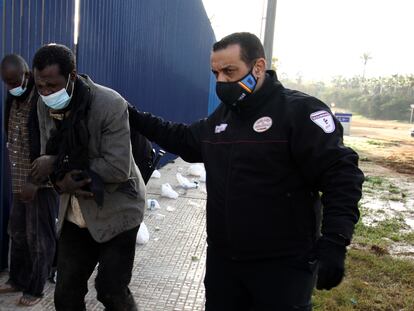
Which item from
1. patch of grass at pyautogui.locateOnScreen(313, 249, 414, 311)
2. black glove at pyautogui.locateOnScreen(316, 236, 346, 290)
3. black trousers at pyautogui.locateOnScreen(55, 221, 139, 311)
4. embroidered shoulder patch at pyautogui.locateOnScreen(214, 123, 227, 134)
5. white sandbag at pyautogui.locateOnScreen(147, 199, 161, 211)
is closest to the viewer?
black glove at pyautogui.locateOnScreen(316, 236, 346, 290)

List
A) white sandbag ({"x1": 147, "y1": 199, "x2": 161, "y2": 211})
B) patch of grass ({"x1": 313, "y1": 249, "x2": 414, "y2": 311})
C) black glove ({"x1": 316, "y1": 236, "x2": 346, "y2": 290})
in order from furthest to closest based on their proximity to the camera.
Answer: white sandbag ({"x1": 147, "y1": 199, "x2": 161, "y2": 211}) → patch of grass ({"x1": 313, "y1": 249, "x2": 414, "y2": 311}) → black glove ({"x1": 316, "y1": 236, "x2": 346, "y2": 290})

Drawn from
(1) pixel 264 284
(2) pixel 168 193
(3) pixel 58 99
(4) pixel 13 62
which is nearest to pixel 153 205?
(2) pixel 168 193

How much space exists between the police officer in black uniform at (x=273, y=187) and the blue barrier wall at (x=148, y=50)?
3.13 metres

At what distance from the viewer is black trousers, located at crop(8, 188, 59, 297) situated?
3562 millimetres

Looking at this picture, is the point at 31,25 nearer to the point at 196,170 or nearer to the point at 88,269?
the point at 88,269

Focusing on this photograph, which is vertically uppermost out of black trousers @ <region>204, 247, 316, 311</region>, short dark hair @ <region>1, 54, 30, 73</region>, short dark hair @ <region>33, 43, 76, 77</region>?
short dark hair @ <region>33, 43, 76, 77</region>

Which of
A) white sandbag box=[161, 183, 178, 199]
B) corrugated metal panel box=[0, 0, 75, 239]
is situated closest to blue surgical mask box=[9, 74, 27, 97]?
corrugated metal panel box=[0, 0, 75, 239]

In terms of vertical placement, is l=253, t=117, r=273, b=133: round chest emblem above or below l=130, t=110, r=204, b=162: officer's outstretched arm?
above

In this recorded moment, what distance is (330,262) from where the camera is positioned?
6.40 feet

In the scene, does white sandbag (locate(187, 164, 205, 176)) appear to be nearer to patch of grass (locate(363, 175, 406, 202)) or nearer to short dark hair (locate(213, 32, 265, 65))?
patch of grass (locate(363, 175, 406, 202))

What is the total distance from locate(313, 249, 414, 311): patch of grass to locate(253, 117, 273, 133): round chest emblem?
2.49m

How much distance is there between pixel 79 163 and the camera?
243 cm

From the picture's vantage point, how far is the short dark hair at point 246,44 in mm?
2242

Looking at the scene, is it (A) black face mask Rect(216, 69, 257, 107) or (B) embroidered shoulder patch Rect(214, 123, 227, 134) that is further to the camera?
(B) embroidered shoulder patch Rect(214, 123, 227, 134)
